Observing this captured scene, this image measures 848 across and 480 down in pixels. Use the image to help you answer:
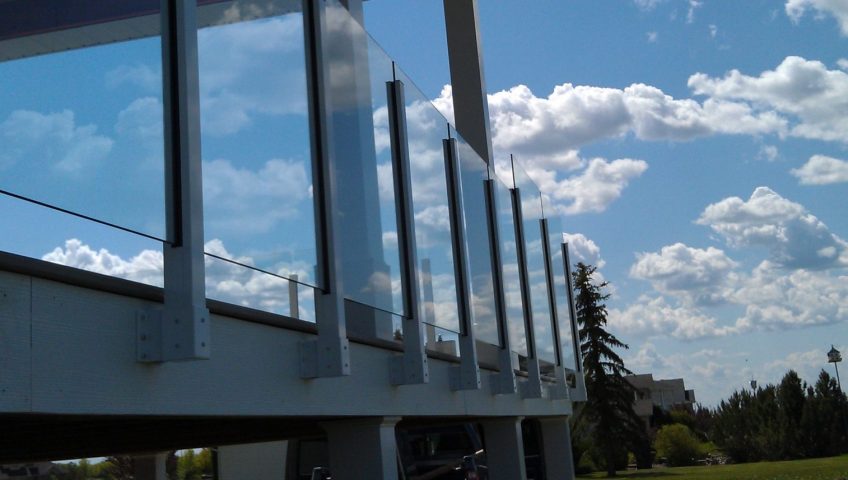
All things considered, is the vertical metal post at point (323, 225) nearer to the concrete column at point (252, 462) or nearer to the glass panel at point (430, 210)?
the glass panel at point (430, 210)

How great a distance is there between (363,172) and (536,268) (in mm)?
6686

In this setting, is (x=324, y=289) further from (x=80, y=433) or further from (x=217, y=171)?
(x=80, y=433)

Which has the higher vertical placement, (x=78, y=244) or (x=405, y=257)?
(x=405, y=257)

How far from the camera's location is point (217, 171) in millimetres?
4559

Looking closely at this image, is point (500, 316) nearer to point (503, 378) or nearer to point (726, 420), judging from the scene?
point (503, 378)

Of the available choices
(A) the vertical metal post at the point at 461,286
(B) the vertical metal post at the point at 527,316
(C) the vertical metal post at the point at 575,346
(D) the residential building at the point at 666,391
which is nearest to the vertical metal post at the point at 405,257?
(A) the vertical metal post at the point at 461,286

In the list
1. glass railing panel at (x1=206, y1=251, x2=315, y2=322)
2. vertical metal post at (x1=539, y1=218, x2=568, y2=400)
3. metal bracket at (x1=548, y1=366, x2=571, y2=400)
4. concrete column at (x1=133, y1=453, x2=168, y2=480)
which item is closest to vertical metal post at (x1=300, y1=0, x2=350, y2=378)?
glass railing panel at (x1=206, y1=251, x2=315, y2=322)

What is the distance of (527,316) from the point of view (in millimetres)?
11320

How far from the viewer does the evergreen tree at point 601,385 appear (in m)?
43.3

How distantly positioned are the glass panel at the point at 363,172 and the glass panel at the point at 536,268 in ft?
16.9

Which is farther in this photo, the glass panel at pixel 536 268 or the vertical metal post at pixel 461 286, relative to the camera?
the glass panel at pixel 536 268

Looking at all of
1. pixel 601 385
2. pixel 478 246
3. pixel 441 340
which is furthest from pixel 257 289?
pixel 601 385

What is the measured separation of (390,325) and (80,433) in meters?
2.12

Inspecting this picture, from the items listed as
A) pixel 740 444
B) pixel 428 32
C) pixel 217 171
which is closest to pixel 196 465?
pixel 428 32
